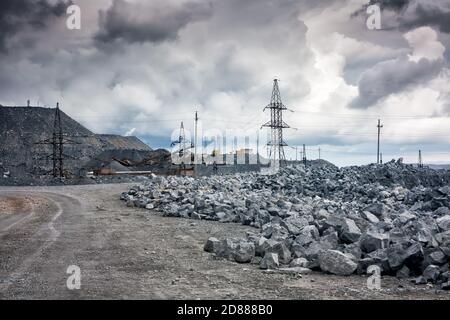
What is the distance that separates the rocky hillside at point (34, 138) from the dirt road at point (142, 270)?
74462 mm

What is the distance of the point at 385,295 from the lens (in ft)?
21.1

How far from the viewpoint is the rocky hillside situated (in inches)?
3548

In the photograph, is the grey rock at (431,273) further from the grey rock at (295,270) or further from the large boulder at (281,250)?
the large boulder at (281,250)

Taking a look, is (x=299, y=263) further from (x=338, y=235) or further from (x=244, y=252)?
(x=338, y=235)

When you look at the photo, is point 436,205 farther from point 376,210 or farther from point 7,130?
point 7,130

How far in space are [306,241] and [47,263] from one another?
563cm

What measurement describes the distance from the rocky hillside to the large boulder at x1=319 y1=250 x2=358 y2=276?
80.8m

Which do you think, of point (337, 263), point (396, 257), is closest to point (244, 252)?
point (337, 263)

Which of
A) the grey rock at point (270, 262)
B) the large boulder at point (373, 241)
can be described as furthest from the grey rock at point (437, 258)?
the grey rock at point (270, 262)

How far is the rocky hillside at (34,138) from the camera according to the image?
90125mm

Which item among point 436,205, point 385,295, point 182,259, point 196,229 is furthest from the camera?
point 436,205

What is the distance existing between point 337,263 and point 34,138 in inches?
4368

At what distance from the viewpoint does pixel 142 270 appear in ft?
25.9
